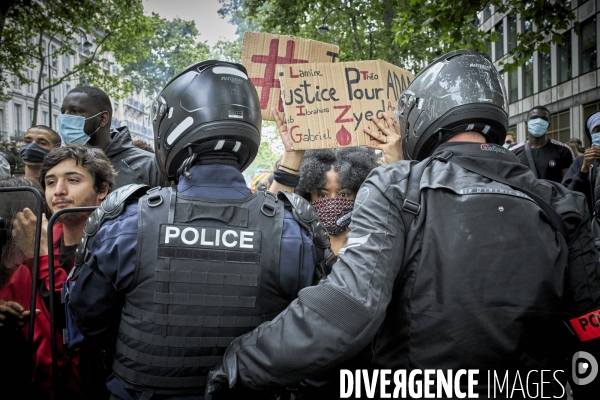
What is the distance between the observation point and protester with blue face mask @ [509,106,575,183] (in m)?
7.60

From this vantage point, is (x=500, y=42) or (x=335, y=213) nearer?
(x=335, y=213)

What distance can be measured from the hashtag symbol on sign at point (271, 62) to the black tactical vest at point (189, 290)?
1.42 m

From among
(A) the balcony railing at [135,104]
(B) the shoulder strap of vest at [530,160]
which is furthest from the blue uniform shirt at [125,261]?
(A) the balcony railing at [135,104]

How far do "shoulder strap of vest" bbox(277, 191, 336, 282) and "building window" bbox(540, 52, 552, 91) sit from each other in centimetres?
2455

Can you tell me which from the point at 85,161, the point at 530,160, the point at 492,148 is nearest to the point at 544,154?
the point at 530,160

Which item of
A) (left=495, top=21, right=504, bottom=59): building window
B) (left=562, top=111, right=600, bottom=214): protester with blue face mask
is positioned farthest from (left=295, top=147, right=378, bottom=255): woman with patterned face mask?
(left=495, top=21, right=504, bottom=59): building window

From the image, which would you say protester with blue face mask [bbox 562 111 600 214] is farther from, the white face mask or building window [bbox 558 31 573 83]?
building window [bbox 558 31 573 83]

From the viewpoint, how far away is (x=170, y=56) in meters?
47.6

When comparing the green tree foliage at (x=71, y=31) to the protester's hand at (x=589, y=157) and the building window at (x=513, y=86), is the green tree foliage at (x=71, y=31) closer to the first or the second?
the protester's hand at (x=589, y=157)

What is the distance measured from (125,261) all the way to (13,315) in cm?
85

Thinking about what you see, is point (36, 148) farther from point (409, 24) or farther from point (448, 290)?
point (409, 24)

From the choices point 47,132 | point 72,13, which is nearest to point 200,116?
point 47,132

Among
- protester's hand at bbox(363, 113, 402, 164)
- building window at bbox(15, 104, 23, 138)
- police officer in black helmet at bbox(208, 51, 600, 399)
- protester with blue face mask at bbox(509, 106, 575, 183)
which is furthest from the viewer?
building window at bbox(15, 104, 23, 138)

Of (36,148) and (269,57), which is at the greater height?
(269,57)
